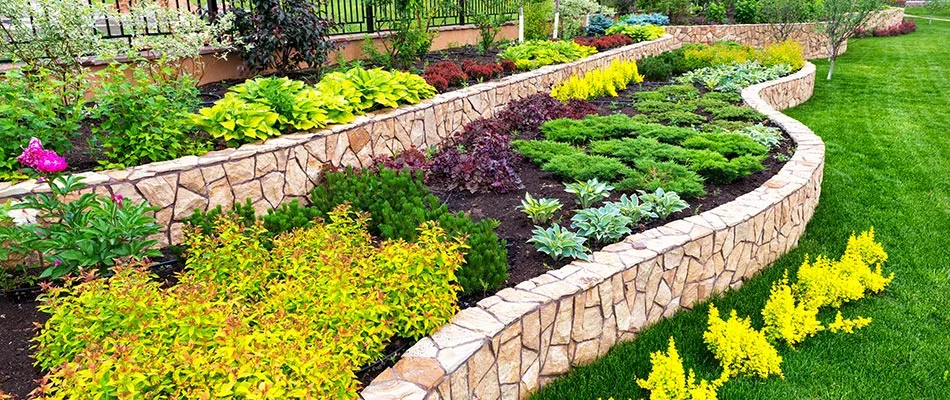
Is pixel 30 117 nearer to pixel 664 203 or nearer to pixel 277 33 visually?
pixel 277 33

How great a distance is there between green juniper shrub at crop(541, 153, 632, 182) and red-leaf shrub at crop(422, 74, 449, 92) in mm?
2184

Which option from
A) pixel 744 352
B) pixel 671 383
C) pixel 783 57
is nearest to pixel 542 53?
pixel 783 57

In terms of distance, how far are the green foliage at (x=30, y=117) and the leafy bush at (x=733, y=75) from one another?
8.95 m

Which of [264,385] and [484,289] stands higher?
[264,385]

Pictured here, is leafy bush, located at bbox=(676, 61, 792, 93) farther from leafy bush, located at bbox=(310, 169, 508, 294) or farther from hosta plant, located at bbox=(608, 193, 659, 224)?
leafy bush, located at bbox=(310, 169, 508, 294)

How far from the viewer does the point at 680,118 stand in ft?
25.8

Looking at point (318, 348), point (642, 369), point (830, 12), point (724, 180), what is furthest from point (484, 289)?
point (830, 12)

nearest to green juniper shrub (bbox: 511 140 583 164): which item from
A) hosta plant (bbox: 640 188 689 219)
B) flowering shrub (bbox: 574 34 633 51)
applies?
hosta plant (bbox: 640 188 689 219)

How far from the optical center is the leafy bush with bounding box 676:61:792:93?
1033 centimetres

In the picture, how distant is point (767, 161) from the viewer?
642 cm

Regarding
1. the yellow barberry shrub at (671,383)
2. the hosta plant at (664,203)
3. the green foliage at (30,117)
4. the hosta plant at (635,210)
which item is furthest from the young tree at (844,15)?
the green foliage at (30,117)

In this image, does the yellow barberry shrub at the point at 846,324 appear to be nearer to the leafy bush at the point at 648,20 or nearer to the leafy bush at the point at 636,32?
the leafy bush at the point at 636,32

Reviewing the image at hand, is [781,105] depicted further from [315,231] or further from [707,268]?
[315,231]

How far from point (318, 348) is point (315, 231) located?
1.04 meters
